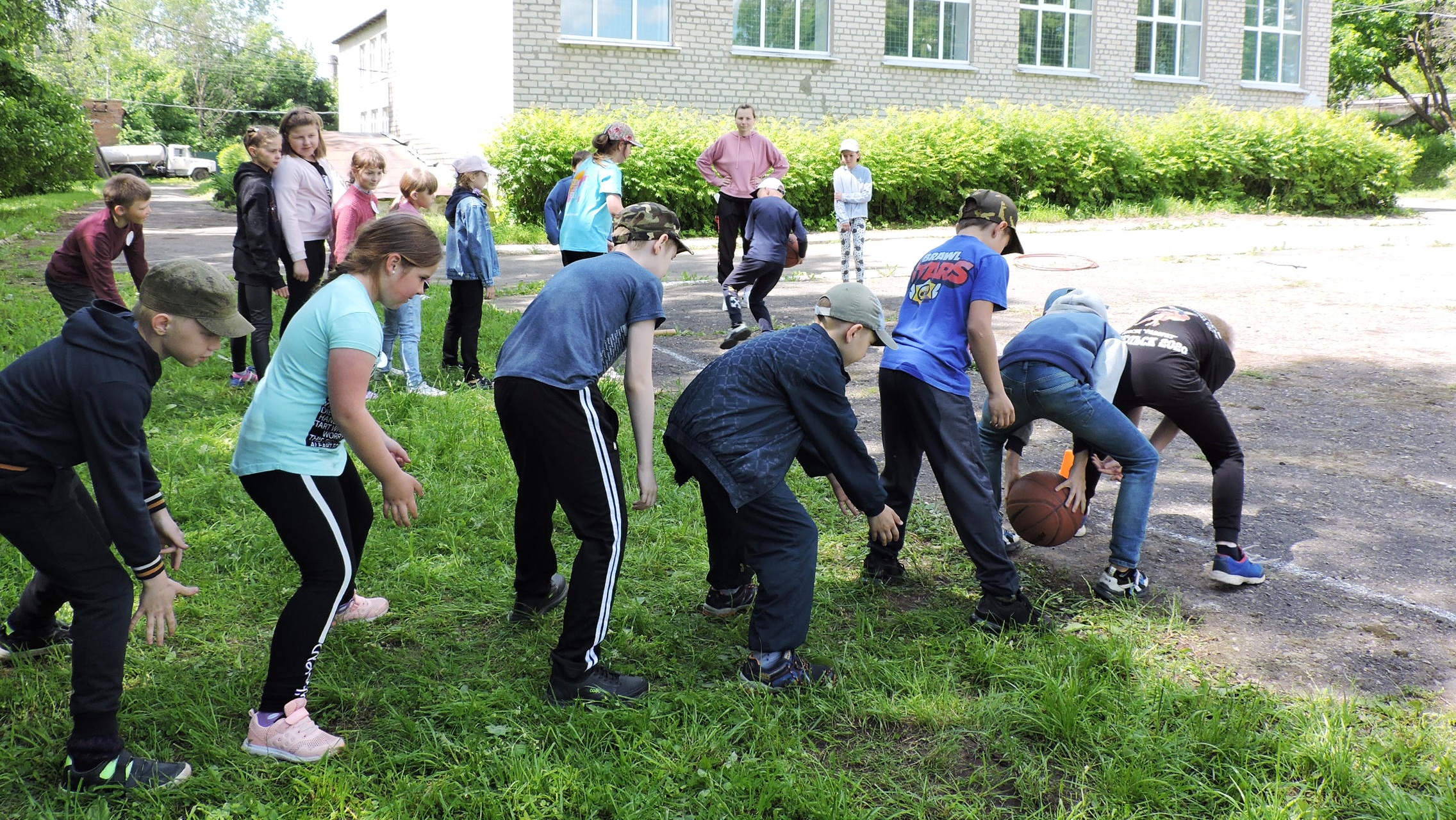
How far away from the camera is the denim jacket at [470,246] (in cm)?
746

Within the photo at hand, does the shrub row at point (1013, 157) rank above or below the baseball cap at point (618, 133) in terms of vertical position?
above

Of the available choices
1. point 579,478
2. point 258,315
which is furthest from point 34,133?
point 579,478

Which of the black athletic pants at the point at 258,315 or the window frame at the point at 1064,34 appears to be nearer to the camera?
the black athletic pants at the point at 258,315

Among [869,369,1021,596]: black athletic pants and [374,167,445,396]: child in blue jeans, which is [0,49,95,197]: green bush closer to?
[374,167,445,396]: child in blue jeans

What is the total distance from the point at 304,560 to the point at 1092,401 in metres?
2.94

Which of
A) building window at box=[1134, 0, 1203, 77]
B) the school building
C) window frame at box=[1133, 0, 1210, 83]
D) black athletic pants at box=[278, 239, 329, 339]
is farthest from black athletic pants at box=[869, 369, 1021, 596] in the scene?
building window at box=[1134, 0, 1203, 77]

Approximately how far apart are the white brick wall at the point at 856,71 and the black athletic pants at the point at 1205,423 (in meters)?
19.2

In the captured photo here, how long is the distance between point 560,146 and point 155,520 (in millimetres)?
16766

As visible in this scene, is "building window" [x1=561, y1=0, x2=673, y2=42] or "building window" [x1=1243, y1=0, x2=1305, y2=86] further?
"building window" [x1=1243, y1=0, x2=1305, y2=86]

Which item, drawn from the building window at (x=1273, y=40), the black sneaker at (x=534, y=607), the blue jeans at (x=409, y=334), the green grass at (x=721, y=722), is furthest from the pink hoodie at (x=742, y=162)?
the building window at (x=1273, y=40)

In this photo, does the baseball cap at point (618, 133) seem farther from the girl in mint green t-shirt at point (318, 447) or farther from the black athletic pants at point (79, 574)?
the black athletic pants at point (79, 574)

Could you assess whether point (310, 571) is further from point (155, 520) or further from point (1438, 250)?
point (1438, 250)

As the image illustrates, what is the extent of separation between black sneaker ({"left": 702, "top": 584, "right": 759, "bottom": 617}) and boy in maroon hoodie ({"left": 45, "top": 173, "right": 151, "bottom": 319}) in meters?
4.33

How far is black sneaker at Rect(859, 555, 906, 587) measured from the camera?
4.55 metres
